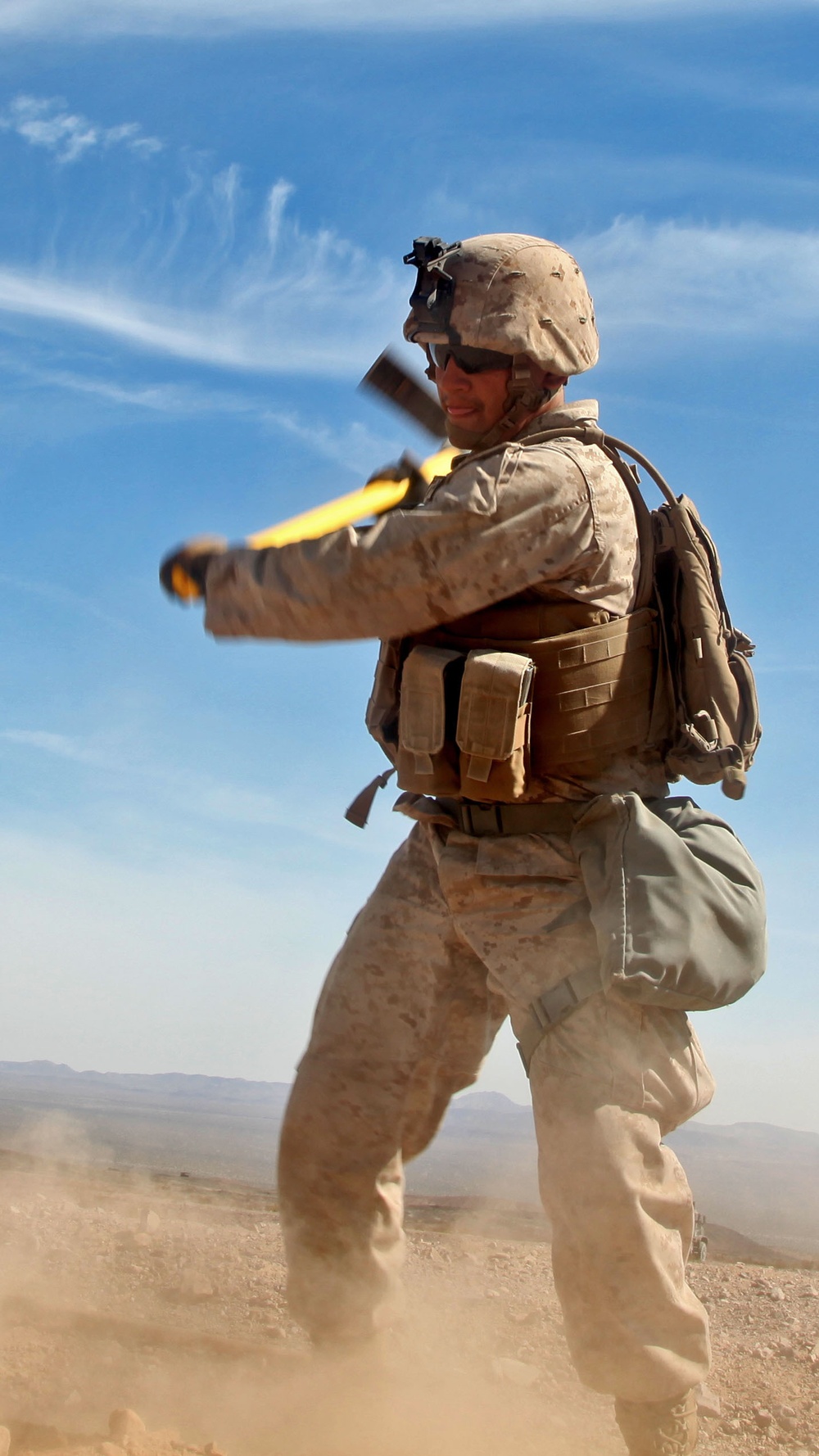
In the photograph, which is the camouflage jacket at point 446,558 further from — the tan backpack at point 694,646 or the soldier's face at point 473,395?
the soldier's face at point 473,395

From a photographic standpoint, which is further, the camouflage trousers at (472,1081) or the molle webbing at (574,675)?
the molle webbing at (574,675)

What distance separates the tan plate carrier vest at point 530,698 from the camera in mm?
2969

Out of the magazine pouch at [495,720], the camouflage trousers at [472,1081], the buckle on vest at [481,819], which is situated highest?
the magazine pouch at [495,720]

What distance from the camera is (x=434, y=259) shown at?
328 cm

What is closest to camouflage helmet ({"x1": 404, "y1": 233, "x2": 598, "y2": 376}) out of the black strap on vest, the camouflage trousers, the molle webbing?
the molle webbing

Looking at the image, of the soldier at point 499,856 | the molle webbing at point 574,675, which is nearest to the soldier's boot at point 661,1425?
the soldier at point 499,856

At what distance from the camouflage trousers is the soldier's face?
3.50ft

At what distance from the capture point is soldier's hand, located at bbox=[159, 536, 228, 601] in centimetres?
314

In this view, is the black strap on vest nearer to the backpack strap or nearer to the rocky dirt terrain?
the backpack strap

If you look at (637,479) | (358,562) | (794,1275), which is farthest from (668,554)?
(794,1275)

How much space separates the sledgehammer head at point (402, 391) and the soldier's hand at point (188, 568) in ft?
3.06

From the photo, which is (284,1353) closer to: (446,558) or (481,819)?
(481,819)

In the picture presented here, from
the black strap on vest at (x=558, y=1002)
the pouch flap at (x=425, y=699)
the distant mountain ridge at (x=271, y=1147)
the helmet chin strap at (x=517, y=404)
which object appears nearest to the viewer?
the black strap on vest at (x=558, y=1002)

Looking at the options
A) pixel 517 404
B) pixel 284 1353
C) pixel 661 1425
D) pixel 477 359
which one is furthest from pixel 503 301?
pixel 284 1353
